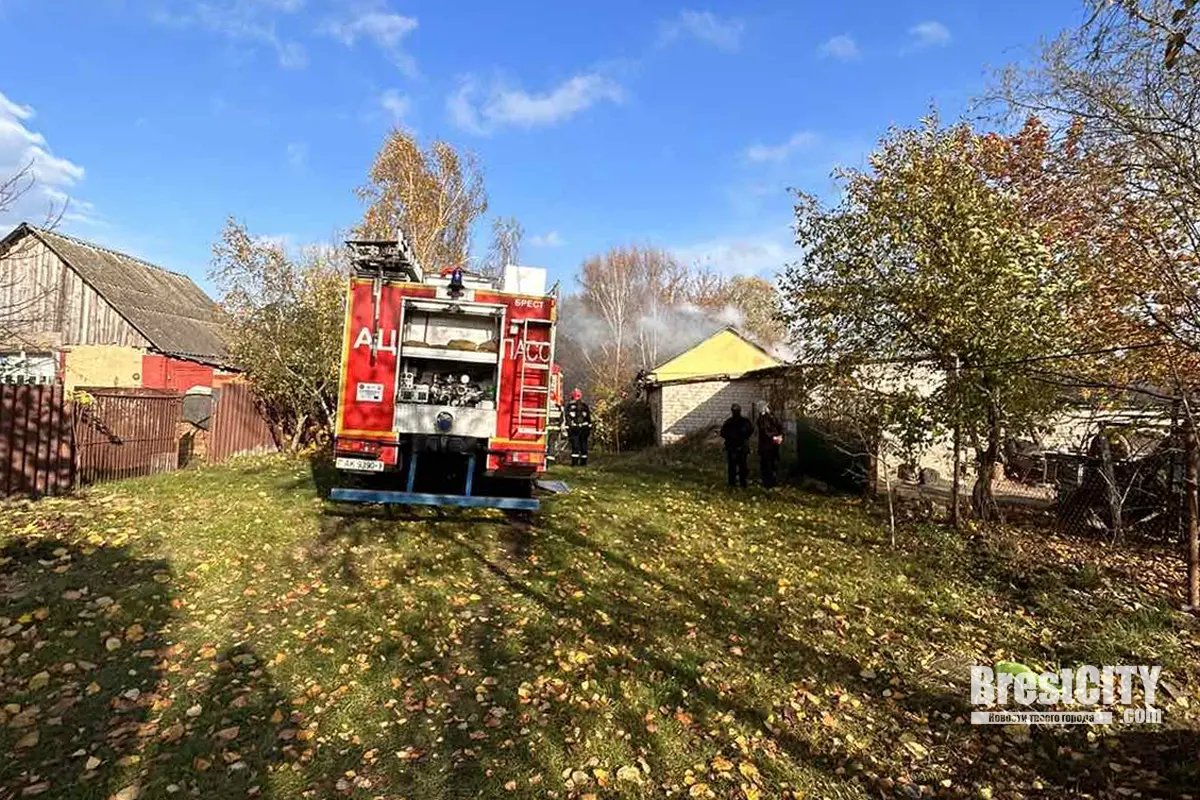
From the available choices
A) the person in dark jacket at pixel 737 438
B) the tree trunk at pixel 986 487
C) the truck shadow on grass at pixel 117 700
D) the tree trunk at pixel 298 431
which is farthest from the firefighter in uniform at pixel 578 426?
the truck shadow on grass at pixel 117 700

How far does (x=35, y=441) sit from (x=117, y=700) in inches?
271

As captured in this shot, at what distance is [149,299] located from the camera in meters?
23.2

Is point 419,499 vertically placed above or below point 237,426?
below

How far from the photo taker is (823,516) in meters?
9.73

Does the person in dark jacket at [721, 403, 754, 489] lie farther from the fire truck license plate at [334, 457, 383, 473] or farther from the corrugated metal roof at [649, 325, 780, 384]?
the corrugated metal roof at [649, 325, 780, 384]

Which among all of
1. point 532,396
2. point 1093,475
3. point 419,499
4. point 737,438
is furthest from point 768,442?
point 419,499

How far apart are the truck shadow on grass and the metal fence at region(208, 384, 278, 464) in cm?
788

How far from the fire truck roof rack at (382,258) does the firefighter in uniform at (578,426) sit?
7.42 meters

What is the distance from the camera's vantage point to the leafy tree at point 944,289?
789cm

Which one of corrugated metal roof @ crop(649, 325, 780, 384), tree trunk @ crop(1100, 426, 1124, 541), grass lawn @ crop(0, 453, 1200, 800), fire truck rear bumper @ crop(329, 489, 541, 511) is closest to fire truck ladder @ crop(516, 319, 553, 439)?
fire truck rear bumper @ crop(329, 489, 541, 511)

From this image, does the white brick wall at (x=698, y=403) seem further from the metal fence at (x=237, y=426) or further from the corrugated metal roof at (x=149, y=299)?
the corrugated metal roof at (x=149, y=299)

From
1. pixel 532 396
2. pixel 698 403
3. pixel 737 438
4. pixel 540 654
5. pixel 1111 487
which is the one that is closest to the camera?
pixel 540 654

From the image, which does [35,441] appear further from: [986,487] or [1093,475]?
[1093,475]

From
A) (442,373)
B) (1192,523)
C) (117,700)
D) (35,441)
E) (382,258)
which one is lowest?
(117,700)
